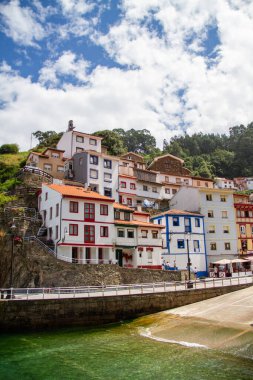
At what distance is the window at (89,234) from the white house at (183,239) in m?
14.3

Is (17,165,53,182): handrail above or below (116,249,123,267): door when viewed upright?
above

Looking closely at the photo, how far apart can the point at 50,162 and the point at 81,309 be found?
38367mm

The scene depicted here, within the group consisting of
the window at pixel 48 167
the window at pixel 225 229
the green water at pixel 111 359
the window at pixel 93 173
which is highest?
the window at pixel 48 167

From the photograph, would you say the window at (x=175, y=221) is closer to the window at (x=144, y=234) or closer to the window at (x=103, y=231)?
the window at (x=144, y=234)

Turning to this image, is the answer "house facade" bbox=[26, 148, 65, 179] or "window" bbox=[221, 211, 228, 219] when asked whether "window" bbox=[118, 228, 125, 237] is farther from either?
"window" bbox=[221, 211, 228, 219]

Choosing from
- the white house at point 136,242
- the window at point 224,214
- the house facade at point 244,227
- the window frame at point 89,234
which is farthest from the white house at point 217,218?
the window frame at point 89,234

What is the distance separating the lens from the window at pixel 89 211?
142ft

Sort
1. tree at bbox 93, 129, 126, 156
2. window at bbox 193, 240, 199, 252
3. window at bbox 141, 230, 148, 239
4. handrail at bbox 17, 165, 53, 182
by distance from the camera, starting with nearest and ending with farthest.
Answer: window at bbox 141, 230, 148, 239 < window at bbox 193, 240, 199, 252 < handrail at bbox 17, 165, 53, 182 < tree at bbox 93, 129, 126, 156

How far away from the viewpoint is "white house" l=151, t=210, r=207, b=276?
2093 inches

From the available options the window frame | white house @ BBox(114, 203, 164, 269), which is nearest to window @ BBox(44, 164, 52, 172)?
white house @ BBox(114, 203, 164, 269)

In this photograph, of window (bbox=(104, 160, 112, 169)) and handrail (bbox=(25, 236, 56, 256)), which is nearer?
handrail (bbox=(25, 236, 56, 256))

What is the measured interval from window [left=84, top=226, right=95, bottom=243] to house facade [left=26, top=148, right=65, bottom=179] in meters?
21.7

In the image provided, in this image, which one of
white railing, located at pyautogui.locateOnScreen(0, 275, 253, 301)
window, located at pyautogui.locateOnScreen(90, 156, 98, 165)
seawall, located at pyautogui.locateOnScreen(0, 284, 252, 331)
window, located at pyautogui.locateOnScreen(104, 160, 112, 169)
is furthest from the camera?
window, located at pyautogui.locateOnScreen(104, 160, 112, 169)

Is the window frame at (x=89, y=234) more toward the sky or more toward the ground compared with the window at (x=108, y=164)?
more toward the ground
